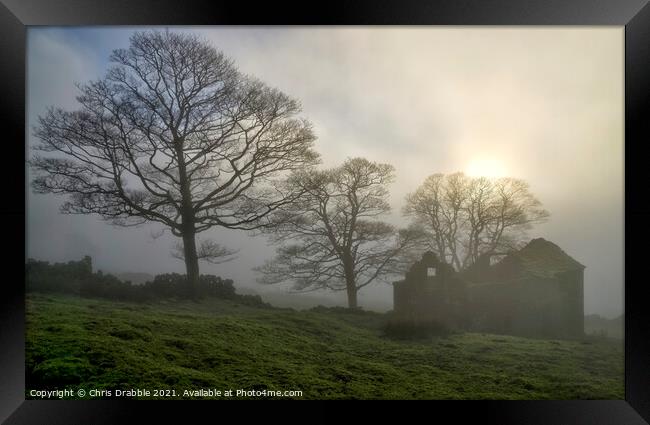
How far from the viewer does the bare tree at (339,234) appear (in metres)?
5.07

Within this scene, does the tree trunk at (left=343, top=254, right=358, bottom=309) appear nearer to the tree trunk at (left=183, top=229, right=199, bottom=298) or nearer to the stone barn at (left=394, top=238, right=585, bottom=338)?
the stone barn at (left=394, top=238, right=585, bottom=338)

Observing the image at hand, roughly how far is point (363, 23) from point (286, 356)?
4.57 m

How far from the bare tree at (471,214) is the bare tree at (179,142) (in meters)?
1.70

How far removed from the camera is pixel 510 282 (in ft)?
16.5

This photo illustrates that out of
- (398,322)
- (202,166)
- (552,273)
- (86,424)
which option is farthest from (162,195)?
(552,273)

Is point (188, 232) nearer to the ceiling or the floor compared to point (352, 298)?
nearer to the ceiling

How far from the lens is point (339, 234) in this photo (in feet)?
17.2

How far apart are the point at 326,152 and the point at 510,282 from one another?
3.12m

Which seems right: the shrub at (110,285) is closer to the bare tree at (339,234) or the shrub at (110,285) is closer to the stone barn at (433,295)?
the bare tree at (339,234)

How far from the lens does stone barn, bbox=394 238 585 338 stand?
498cm

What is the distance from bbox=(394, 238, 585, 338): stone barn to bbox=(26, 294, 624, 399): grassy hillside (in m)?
0.22

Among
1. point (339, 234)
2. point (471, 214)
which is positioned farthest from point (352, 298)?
point (471, 214)

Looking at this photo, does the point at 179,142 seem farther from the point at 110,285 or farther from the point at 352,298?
the point at 352,298

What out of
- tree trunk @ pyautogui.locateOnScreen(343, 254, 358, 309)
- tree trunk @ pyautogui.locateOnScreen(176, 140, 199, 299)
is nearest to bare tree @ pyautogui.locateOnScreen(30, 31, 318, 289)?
tree trunk @ pyautogui.locateOnScreen(176, 140, 199, 299)
